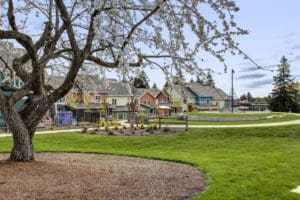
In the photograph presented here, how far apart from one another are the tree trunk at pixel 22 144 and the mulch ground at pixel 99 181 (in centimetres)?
27

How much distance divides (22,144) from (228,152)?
6.92m

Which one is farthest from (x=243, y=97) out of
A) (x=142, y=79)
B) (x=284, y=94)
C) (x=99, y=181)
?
(x=99, y=181)

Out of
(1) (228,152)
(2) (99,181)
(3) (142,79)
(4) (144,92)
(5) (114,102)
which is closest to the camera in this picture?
(2) (99,181)

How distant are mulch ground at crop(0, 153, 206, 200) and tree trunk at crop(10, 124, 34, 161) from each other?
10.5 inches

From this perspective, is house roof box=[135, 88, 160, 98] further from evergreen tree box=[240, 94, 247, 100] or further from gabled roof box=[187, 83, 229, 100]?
evergreen tree box=[240, 94, 247, 100]

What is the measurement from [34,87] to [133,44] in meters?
2.45

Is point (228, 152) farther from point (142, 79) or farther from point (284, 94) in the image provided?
point (284, 94)

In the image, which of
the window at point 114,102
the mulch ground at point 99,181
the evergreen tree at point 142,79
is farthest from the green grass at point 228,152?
the window at point 114,102

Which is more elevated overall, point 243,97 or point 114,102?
point 243,97

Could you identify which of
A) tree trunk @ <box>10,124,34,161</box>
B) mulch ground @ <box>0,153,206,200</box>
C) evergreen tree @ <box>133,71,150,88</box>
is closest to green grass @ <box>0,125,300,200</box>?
mulch ground @ <box>0,153,206,200</box>

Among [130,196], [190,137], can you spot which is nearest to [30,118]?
[130,196]

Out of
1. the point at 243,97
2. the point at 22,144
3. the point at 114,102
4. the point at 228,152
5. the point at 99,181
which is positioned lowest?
the point at 228,152

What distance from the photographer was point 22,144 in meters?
7.82

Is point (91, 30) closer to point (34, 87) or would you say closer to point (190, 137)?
point (34, 87)
